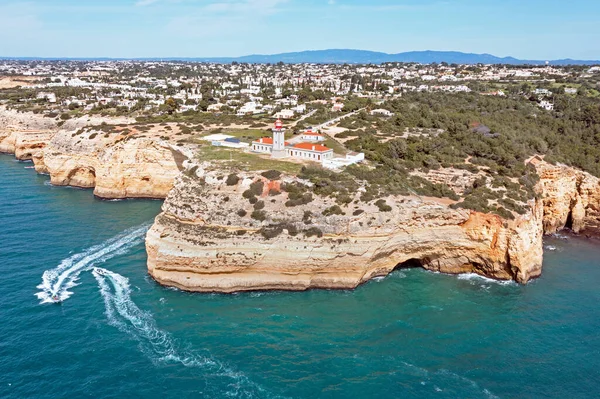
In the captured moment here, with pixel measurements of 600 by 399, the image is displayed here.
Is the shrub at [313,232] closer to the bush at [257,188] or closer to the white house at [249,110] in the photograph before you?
the bush at [257,188]

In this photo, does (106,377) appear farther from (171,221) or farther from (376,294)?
(376,294)

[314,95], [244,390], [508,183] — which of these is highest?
[314,95]

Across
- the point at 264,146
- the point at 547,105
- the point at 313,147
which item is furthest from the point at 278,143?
the point at 547,105

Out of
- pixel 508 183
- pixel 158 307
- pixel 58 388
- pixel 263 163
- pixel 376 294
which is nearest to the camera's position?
pixel 58 388

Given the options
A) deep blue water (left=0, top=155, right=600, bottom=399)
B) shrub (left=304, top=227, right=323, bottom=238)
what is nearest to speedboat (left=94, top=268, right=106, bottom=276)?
deep blue water (left=0, top=155, right=600, bottom=399)

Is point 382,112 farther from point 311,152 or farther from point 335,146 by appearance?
point 311,152

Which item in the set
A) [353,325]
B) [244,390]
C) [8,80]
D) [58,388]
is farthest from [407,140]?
[8,80]

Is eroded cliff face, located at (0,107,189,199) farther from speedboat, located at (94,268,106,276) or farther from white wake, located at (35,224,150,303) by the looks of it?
speedboat, located at (94,268,106,276)
